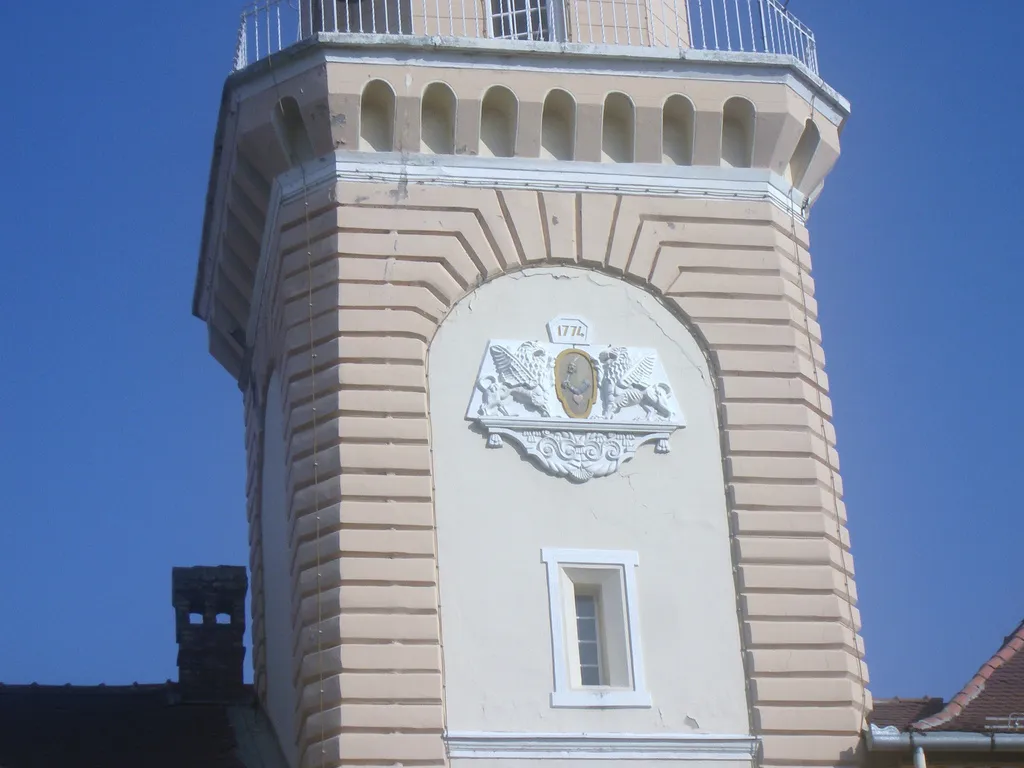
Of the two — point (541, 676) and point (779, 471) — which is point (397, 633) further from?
point (779, 471)

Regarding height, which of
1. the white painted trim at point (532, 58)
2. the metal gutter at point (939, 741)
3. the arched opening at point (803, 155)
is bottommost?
the metal gutter at point (939, 741)

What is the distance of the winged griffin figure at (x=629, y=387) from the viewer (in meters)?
20.9

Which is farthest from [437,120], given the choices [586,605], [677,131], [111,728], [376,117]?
[111,728]

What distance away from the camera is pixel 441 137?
2186cm

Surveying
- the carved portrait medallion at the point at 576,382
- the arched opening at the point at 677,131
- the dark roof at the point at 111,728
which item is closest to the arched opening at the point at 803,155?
the arched opening at the point at 677,131

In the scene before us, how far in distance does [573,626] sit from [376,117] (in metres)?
5.69

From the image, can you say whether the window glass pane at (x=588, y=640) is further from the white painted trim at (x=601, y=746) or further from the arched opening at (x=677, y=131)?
the arched opening at (x=677, y=131)

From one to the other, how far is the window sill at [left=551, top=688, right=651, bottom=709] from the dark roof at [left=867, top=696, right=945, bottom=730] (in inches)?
90.3

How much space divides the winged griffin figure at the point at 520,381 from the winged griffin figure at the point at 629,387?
0.55 meters

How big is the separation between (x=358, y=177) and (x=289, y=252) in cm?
104

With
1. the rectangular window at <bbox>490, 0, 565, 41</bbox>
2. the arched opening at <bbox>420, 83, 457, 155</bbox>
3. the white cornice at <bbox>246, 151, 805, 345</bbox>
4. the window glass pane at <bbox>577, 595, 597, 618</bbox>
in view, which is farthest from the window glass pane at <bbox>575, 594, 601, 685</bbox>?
the rectangular window at <bbox>490, 0, 565, 41</bbox>

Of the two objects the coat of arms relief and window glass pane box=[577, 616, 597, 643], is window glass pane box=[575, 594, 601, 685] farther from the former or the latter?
the coat of arms relief

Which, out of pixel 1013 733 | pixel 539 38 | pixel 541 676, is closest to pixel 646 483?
pixel 541 676

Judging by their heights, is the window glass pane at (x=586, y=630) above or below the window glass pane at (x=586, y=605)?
below
